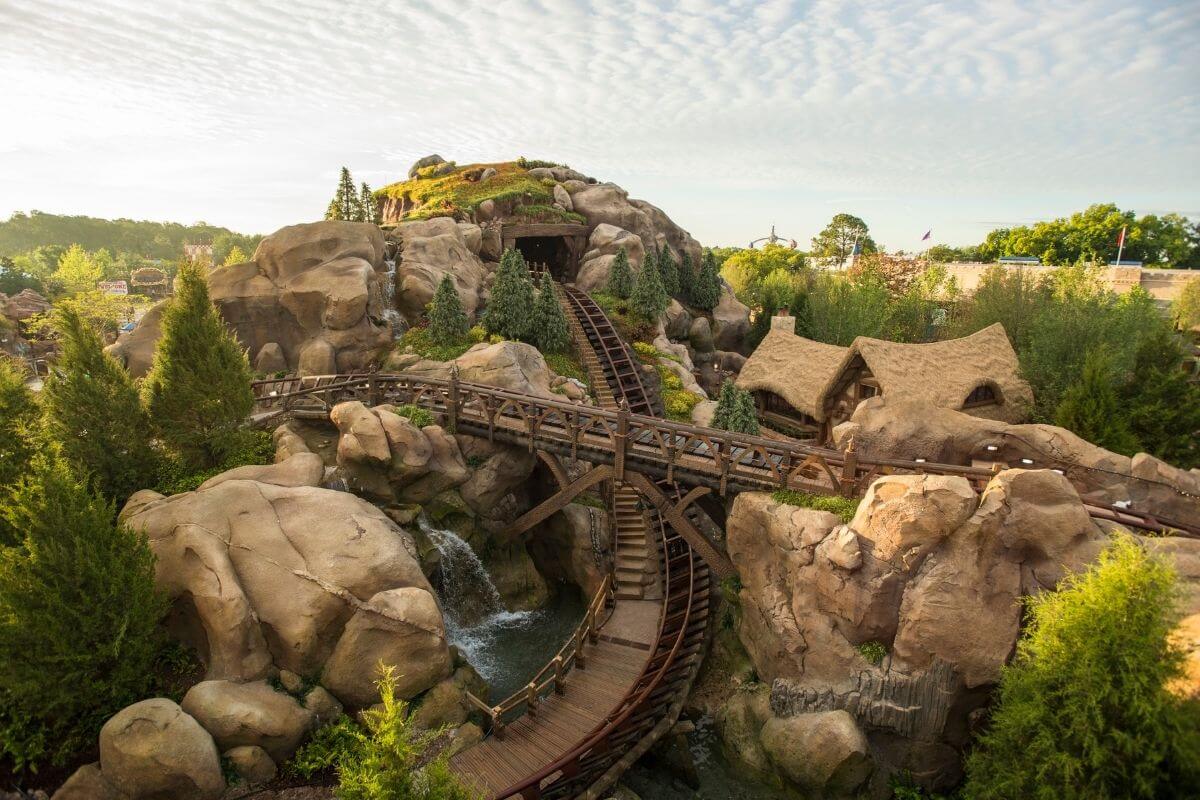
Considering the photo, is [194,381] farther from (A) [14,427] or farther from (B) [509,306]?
(B) [509,306]

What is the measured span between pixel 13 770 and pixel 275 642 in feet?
14.9

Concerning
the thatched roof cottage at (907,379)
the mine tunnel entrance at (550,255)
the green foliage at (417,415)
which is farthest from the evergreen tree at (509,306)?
the thatched roof cottage at (907,379)

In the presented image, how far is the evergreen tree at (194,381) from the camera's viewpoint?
17375 millimetres

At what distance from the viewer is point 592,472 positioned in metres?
19.1

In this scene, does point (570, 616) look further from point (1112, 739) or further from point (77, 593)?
point (1112, 739)

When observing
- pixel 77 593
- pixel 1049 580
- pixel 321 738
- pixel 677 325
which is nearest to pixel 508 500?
pixel 321 738

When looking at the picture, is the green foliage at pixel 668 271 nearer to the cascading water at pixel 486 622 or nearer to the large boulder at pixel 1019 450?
the large boulder at pixel 1019 450

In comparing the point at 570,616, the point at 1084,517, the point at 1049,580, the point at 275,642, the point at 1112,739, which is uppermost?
the point at 1084,517

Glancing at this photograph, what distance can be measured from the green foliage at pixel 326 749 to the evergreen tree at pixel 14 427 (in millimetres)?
8950

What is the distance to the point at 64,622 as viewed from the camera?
11.1 metres

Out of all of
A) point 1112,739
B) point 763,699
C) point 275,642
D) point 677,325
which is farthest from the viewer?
point 677,325

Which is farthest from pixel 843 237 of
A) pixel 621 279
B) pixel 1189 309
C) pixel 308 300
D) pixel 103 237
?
pixel 103 237

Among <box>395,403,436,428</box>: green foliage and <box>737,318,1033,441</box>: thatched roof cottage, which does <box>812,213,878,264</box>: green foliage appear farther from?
<box>395,403,436,428</box>: green foliage

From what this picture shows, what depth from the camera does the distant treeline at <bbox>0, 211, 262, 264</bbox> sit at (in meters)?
99.5
